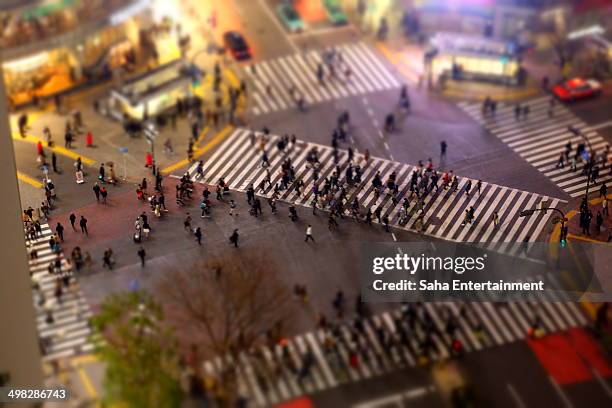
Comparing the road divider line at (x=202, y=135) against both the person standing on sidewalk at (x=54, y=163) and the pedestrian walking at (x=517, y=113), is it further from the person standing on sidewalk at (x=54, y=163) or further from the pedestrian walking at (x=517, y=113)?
the pedestrian walking at (x=517, y=113)

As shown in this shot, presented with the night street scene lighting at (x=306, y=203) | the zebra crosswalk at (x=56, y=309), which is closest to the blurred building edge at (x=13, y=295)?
the night street scene lighting at (x=306, y=203)

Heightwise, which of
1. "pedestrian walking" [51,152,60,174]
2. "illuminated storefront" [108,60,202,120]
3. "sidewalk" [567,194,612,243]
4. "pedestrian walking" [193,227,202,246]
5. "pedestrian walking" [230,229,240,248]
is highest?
"illuminated storefront" [108,60,202,120]

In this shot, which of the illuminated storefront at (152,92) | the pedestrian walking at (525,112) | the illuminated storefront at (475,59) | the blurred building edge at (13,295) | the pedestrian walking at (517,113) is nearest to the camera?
the blurred building edge at (13,295)

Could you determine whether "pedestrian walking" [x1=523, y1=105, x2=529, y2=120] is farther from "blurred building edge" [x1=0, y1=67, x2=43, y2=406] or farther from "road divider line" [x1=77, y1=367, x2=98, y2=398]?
"road divider line" [x1=77, y1=367, x2=98, y2=398]

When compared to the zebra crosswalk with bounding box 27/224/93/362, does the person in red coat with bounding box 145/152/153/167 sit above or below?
above

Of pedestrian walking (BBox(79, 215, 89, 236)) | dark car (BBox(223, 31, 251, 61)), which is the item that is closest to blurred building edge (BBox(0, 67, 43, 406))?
pedestrian walking (BBox(79, 215, 89, 236))

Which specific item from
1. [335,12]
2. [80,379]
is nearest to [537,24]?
[335,12]
